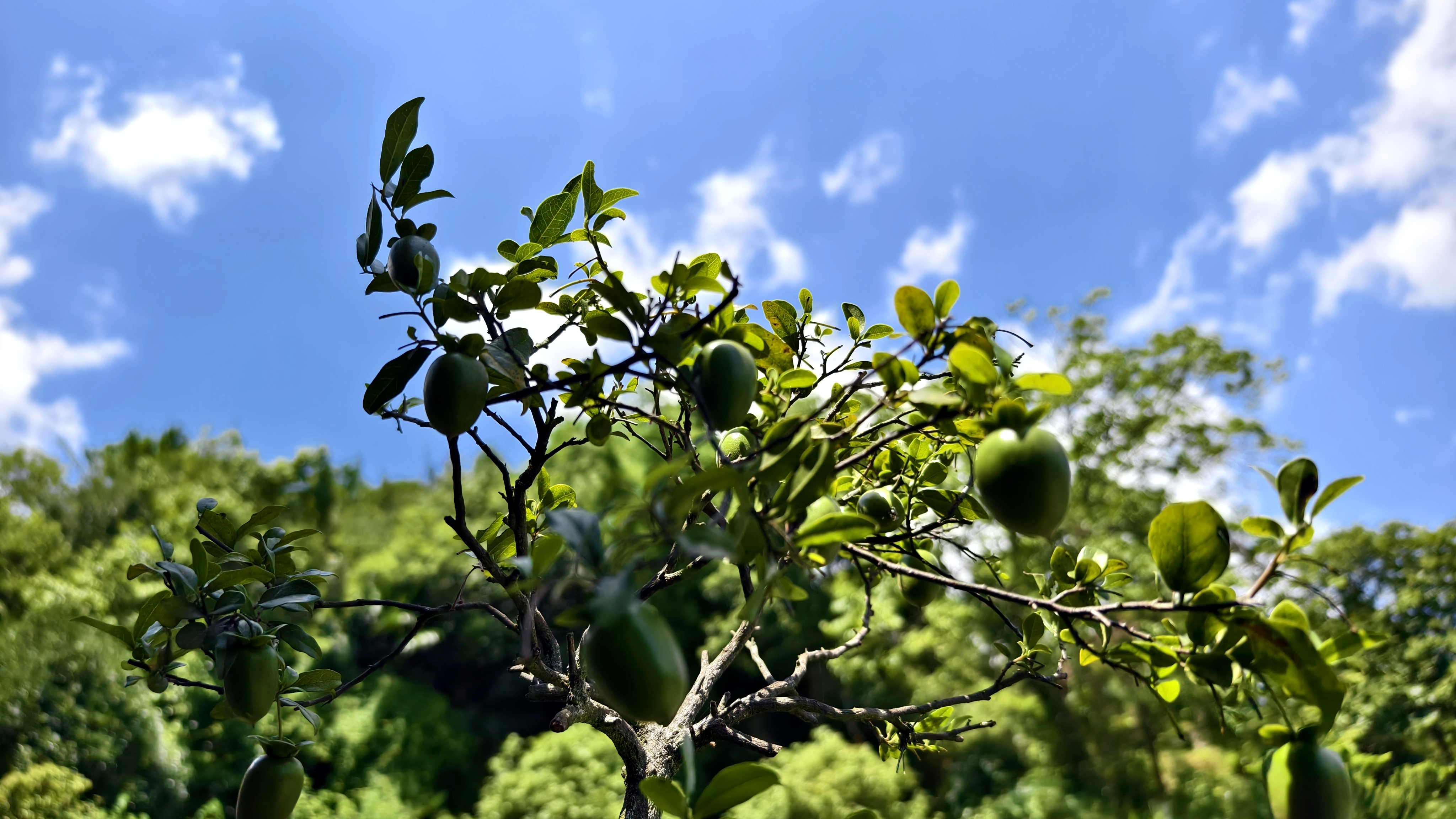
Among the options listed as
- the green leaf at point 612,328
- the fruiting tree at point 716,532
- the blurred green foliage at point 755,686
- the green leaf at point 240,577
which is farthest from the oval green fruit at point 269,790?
the blurred green foliage at point 755,686

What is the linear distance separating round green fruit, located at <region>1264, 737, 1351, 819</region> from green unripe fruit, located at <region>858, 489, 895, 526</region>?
0.26 m

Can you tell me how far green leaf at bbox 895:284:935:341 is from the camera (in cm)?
37

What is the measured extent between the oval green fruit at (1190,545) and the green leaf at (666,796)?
22 cm

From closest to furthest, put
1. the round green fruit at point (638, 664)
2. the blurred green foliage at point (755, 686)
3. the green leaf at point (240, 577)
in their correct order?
1. the round green fruit at point (638, 664)
2. the green leaf at point (240, 577)
3. the blurred green foliage at point (755, 686)

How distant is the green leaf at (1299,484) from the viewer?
1.01 feet

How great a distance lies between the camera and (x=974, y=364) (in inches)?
13.1

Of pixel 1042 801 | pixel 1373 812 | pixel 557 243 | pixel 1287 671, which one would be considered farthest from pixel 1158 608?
pixel 1042 801

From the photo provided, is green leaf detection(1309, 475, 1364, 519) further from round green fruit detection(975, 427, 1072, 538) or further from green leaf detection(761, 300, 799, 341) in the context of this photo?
green leaf detection(761, 300, 799, 341)

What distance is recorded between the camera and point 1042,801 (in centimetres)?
391

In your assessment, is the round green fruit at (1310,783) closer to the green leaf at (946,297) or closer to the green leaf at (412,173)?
Answer: the green leaf at (946,297)

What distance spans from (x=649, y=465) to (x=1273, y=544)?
570cm

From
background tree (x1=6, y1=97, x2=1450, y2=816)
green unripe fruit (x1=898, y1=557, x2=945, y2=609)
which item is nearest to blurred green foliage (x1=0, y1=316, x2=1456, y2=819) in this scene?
background tree (x1=6, y1=97, x2=1450, y2=816)

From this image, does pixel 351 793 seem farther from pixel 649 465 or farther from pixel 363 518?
pixel 363 518

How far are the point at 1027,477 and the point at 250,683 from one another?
0.47 meters
